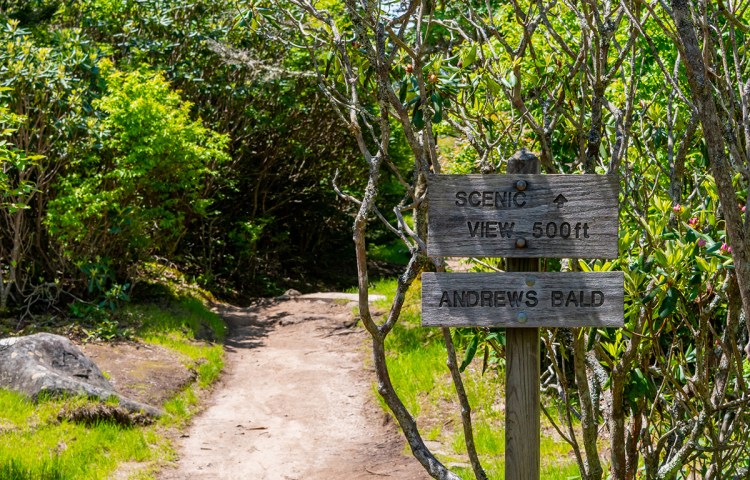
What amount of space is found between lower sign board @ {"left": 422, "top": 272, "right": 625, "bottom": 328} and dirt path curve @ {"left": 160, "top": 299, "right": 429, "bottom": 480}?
369 centimetres

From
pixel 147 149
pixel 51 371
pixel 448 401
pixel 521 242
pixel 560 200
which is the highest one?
pixel 147 149

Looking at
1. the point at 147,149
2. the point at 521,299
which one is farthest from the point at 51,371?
the point at 521,299

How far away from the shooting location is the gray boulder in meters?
7.61

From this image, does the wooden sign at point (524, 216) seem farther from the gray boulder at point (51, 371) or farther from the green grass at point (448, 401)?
the gray boulder at point (51, 371)

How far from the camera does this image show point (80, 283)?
36.6 feet

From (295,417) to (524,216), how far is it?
587 centimetres

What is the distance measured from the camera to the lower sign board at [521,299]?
3.25 metres

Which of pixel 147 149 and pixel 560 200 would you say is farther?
pixel 147 149

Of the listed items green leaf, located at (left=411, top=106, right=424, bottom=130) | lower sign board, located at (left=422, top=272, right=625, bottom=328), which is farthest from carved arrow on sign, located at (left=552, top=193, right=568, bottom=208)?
green leaf, located at (left=411, top=106, right=424, bottom=130)

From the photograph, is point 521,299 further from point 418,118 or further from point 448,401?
point 448,401

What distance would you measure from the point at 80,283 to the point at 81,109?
221cm

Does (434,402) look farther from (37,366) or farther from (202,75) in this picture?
(202,75)

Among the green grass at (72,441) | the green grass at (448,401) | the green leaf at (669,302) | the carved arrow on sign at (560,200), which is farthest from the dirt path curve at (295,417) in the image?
the carved arrow on sign at (560,200)

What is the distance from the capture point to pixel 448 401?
8469 mm
